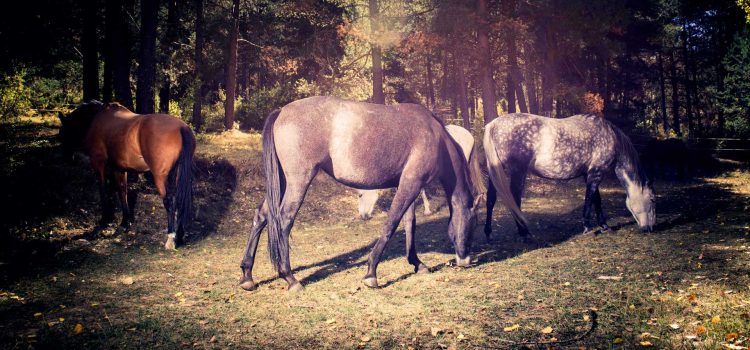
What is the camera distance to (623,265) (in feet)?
21.7

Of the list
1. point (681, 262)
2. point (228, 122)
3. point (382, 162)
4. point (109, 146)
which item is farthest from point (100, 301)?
point (228, 122)

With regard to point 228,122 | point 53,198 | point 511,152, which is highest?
point 228,122

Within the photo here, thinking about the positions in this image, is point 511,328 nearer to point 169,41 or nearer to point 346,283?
point 346,283

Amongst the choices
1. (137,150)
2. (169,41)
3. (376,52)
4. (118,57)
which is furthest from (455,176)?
(169,41)

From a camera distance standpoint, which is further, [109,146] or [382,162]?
[109,146]

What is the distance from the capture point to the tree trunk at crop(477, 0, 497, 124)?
1894 centimetres

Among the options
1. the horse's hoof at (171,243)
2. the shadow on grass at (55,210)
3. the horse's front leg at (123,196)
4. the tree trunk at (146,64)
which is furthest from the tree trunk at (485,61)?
the horse's front leg at (123,196)

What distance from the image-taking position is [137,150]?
9086mm

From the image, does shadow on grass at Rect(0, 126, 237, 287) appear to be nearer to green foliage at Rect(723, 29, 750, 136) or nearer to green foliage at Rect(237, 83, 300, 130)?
green foliage at Rect(237, 83, 300, 130)

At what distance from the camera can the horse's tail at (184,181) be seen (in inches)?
338

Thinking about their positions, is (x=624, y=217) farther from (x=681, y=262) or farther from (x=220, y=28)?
(x=220, y=28)

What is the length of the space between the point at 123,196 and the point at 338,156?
602 centimetres

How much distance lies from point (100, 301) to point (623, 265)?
23.4 feet

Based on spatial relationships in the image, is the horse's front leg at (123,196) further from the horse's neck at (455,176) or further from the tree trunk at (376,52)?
the tree trunk at (376,52)
